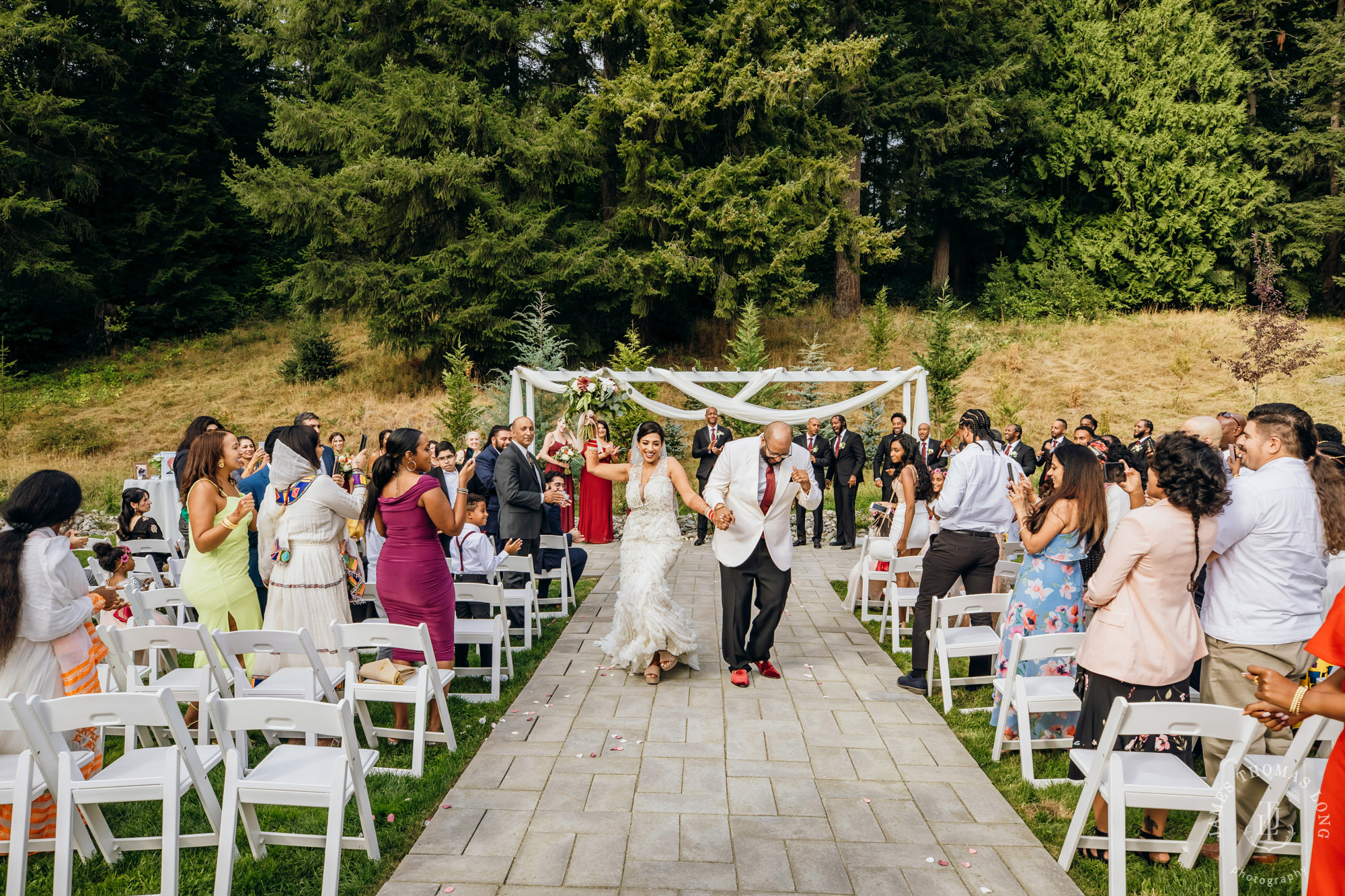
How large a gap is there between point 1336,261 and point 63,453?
3647 cm

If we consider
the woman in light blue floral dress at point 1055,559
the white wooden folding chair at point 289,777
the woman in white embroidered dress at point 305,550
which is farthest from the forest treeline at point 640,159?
the white wooden folding chair at point 289,777

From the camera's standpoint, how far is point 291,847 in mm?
3652

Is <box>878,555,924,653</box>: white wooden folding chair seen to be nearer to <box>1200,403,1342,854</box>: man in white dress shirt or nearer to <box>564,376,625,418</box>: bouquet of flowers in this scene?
<box>1200,403,1342,854</box>: man in white dress shirt

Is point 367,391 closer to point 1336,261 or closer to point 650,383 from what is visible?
point 650,383

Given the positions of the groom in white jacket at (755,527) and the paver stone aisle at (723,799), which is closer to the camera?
the paver stone aisle at (723,799)

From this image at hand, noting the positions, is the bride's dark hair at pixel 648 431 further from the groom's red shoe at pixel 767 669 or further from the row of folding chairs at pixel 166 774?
the row of folding chairs at pixel 166 774

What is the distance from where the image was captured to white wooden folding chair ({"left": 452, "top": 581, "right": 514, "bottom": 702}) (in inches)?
214

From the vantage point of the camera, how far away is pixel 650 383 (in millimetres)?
16766

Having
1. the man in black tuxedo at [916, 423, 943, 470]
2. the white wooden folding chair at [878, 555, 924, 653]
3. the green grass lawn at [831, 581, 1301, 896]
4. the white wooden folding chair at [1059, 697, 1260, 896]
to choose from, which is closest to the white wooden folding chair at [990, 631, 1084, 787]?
the green grass lawn at [831, 581, 1301, 896]

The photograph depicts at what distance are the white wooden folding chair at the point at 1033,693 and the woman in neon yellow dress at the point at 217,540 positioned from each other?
14.7ft

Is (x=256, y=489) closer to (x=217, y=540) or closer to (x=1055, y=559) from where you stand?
(x=217, y=540)

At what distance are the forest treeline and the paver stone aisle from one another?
15.1 meters

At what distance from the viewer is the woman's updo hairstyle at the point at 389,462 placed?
15.5 ft

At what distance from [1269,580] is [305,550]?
502 centimetres
